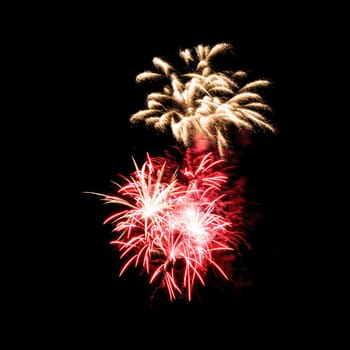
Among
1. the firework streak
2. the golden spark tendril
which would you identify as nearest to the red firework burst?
the firework streak

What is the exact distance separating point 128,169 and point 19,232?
11.5 feet

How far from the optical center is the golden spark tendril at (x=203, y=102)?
7.85 meters

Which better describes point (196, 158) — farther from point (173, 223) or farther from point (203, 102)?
point (173, 223)

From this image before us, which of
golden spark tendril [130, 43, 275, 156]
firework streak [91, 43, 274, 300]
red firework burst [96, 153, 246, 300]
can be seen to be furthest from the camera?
golden spark tendril [130, 43, 275, 156]

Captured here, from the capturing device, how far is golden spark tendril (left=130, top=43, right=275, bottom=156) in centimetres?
785

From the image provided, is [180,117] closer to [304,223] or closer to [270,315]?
[304,223]

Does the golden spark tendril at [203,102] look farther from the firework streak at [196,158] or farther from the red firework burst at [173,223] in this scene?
the red firework burst at [173,223]

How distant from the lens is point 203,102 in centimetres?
793

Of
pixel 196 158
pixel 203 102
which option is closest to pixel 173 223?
pixel 196 158

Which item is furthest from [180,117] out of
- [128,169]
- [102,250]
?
[102,250]

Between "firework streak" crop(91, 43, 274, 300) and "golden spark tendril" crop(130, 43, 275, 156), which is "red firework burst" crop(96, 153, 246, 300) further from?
"golden spark tendril" crop(130, 43, 275, 156)

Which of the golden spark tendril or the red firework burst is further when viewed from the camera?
the golden spark tendril

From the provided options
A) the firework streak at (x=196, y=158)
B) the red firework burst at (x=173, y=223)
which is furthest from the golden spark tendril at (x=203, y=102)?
the red firework burst at (x=173, y=223)

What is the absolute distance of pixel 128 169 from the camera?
409 inches
